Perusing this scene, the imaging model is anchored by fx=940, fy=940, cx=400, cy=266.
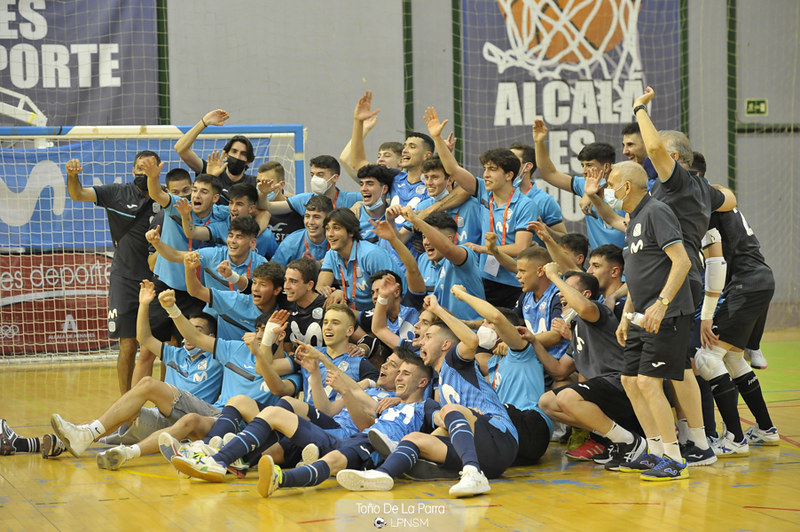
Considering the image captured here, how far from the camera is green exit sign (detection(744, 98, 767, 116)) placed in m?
14.6

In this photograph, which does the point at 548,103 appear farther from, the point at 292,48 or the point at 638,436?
the point at 638,436

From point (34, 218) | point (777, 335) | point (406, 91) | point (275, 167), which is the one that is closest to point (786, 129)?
point (777, 335)

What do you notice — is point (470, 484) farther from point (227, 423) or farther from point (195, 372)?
point (195, 372)

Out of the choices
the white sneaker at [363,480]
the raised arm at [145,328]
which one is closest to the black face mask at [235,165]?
the raised arm at [145,328]

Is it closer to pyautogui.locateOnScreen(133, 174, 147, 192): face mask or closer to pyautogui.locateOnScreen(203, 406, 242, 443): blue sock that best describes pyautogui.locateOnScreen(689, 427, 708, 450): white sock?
pyautogui.locateOnScreen(203, 406, 242, 443): blue sock

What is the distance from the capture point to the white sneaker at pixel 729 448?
6035 millimetres

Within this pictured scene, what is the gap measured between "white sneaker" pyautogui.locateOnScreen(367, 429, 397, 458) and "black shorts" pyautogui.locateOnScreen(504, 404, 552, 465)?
0.86 metres

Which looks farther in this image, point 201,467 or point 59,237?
point 59,237

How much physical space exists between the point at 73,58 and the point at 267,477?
29.3 feet

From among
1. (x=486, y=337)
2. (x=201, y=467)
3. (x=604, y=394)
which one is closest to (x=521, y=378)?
(x=486, y=337)

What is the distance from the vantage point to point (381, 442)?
535cm

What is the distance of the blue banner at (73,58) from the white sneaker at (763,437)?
352 inches

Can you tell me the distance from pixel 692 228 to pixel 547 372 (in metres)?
1.54

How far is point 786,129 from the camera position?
48.4 ft
